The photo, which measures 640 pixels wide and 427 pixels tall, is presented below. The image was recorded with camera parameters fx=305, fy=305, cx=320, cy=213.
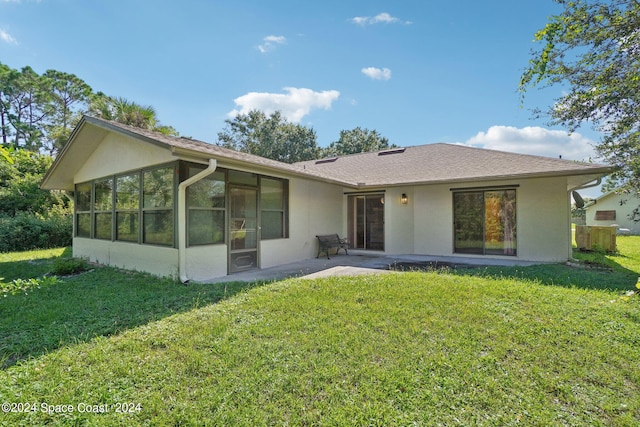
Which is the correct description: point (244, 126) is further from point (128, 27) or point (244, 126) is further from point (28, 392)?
point (28, 392)

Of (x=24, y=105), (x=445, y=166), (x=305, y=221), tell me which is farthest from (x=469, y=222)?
(x=24, y=105)

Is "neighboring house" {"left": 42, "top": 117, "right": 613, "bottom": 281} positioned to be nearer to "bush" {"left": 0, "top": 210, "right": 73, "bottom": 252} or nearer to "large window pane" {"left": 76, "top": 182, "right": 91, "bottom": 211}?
"large window pane" {"left": 76, "top": 182, "right": 91, "bottom": 211}

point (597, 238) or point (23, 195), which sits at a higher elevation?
point (23, 195)

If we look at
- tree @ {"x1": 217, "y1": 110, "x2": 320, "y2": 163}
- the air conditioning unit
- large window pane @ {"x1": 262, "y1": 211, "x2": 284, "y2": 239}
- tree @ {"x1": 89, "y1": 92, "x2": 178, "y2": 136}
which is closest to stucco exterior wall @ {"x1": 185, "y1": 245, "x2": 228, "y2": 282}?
large window pane @ {"x1": 262, "y1": 211, "x2": 284, "y2": 239}

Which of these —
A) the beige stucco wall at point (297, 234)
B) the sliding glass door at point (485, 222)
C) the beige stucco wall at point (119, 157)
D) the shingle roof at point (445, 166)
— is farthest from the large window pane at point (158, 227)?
the sliding glass door at point (485, 222)

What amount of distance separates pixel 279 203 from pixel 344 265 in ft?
8.18

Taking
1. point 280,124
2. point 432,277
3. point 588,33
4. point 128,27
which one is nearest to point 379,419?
point 432,277

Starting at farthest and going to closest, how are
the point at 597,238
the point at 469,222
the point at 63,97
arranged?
the point at 63,97 → the point at 597,238 → the point at 469,222

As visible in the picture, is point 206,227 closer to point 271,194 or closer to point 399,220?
point 271,194

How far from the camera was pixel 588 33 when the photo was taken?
15.9 feet

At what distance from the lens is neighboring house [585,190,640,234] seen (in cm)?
2238

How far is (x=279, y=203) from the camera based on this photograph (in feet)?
28.2

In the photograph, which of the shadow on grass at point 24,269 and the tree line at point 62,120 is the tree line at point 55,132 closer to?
the tree line at point 62,120

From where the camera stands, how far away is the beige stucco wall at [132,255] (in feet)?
21.2
